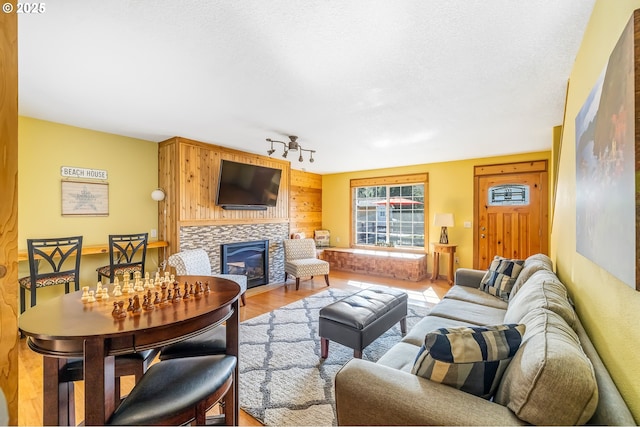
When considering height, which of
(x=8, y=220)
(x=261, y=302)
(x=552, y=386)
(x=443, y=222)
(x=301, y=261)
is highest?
(x=8, y=220)

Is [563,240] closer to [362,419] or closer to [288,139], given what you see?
[362,419]

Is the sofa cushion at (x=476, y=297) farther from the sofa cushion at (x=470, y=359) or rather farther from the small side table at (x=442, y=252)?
the small side table at (x=442, y=252)

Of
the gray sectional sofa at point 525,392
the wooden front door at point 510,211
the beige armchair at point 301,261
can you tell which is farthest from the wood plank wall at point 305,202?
the gray sectional sofa at point 525,392

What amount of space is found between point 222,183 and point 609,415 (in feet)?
13.8

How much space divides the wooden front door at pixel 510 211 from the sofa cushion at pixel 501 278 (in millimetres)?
2235

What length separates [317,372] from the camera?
220 cm

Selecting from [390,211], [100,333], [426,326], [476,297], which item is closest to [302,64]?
[100,333]

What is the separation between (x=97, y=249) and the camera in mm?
3299

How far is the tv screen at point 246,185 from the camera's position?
13.7 ft

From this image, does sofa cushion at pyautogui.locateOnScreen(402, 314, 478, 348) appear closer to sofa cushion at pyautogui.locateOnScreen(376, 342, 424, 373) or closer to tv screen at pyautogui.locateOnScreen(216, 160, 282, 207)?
sofa cushion at pyautogui.locateOnScreen(376, 342, 424, 373)

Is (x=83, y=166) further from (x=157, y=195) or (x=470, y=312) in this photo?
(x=470, y=312)

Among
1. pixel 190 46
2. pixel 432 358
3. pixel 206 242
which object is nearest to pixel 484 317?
pixel 432 358

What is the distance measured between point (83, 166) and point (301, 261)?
3368mm

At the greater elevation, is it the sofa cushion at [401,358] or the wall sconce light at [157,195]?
the wall sconce light at [157,195]
